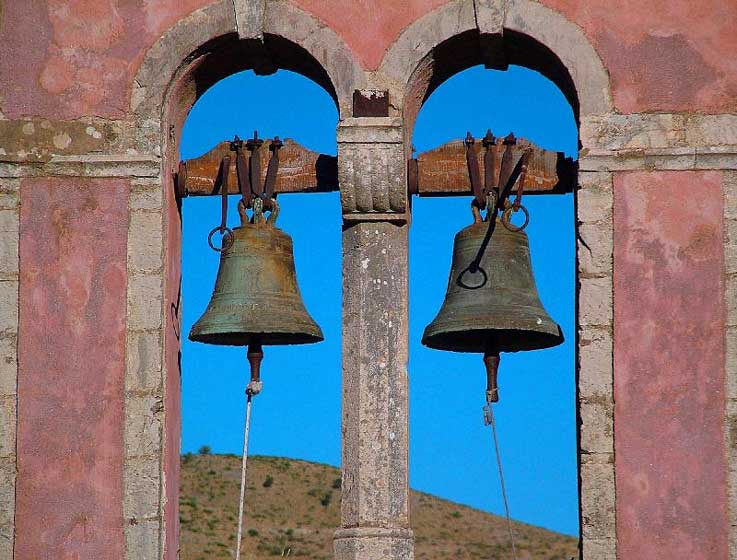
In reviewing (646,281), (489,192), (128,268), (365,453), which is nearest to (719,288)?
(646,281)

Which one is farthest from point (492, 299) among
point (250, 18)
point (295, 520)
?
point (295, 520)

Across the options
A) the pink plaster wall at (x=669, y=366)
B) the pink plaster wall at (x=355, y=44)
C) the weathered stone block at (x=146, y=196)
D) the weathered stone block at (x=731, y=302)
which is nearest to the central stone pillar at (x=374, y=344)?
the pink plaster wall at (x=355, y=44)

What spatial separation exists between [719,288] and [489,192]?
1.14 metres

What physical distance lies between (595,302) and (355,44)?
1.62m

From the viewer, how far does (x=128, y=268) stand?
8.95 metres

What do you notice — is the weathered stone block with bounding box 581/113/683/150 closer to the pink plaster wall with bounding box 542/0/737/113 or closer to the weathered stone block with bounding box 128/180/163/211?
the pink plaster wall with bounding box 542/0/737/113

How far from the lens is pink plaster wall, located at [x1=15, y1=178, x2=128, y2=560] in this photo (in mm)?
8711

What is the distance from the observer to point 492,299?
8.79 m

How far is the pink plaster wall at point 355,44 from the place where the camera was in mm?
8867

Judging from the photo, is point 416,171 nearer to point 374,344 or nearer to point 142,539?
point 374,344

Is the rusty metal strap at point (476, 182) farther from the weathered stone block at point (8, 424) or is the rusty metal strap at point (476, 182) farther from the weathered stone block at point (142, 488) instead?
the weathered stone block at point (8, 424)

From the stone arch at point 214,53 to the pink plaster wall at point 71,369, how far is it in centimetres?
41

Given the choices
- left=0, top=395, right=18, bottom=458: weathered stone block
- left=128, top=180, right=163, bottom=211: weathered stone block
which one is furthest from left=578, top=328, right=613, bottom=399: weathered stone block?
left=0, top=395, right=18, bottom=458: weathered stone block

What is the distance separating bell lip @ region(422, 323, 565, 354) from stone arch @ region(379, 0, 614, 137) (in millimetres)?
991
